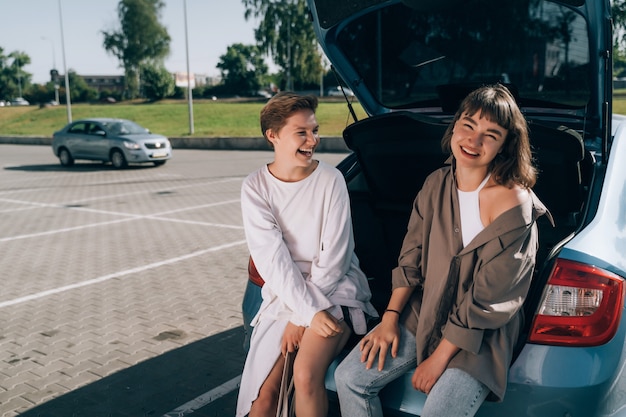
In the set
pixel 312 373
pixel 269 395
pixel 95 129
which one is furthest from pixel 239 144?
pixel 312 373

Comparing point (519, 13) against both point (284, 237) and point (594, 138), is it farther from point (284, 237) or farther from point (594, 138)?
point (284, 237)

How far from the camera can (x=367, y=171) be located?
3570mm

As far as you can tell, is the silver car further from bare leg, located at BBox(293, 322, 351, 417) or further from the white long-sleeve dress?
bare leg, located at BBox(293, 322, 351, 417)

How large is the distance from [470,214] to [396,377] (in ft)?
2.21

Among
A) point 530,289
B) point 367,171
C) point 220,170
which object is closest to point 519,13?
point 367,171

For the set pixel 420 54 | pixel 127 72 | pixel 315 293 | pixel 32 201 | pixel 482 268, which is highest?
pixel 127 72

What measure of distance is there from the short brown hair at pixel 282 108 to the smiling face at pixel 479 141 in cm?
72

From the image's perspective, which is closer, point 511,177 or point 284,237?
point 511,177

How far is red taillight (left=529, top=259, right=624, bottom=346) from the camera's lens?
2064 millimetres

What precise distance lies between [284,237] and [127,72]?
92.1 m

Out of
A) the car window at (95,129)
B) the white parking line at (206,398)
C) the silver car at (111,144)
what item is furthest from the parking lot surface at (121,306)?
the car window at (95,129)

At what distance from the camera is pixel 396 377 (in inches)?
90.0

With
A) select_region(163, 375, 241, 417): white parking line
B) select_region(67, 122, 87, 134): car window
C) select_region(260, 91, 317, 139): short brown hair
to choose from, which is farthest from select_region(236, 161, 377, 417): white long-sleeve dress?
select_region(67, 122, 87, 134): car window

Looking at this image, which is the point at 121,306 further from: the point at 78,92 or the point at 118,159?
the point at 78,92
